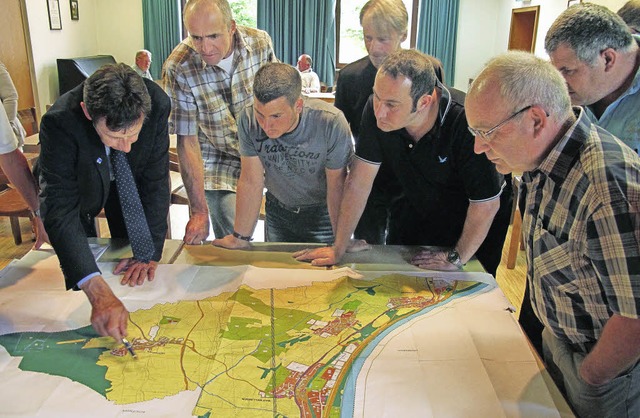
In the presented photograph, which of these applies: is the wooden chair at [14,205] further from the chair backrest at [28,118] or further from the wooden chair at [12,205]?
the chair backrest at [28,118]

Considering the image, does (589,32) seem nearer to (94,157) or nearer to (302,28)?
(94,157)

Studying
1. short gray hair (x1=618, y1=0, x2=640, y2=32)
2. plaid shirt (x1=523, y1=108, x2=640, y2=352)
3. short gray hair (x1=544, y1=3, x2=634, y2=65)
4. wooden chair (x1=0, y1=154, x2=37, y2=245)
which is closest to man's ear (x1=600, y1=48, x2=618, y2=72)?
short gray hair (x1=544, y1=3, x2=634, y2=65)

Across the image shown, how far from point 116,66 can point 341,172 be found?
0.79 meters

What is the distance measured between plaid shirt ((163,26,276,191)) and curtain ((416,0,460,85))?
5.51 m

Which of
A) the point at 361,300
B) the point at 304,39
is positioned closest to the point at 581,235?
the point at 361,300

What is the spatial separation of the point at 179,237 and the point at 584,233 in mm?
3170

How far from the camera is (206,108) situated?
2.17 meters

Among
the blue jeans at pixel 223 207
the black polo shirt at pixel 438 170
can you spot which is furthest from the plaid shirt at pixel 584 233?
the blue jeans at pixel 223 207

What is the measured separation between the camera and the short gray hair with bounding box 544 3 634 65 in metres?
1.50

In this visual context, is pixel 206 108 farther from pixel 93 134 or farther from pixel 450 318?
pixel 450 318

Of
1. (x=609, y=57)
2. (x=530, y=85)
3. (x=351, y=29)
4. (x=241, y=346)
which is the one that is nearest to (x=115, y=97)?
(x=241, y=346)

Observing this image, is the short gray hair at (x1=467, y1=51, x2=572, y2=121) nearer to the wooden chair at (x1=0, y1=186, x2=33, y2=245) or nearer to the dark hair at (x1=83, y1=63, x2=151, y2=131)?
the dark hair at (x1=83, y1=63, x2=151, y2=131)

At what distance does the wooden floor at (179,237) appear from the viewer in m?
3.12

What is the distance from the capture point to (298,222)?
2.13 metres
